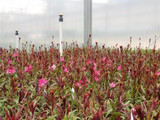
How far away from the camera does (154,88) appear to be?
1439 mm

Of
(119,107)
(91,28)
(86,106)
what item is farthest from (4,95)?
(91,28)

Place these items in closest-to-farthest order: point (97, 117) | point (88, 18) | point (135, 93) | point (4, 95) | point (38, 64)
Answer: point (97, 117) < point (4, 95) < point (135, 93) < point (38, 64) < point (88, 18)

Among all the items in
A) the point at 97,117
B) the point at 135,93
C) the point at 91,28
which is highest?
the point at 91,28

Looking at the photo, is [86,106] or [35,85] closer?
[86,106]

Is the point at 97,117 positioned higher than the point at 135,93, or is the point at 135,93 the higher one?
the point at 97,117

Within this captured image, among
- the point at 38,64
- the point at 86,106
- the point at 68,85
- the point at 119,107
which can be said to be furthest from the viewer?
the point at 38,64

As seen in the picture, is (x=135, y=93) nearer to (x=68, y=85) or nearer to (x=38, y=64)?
(x=68, y=85)

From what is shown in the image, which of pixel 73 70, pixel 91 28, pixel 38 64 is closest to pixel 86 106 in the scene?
pixel 73 70

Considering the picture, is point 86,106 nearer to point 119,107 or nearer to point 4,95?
point 119,107

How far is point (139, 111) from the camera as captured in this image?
0.88 m

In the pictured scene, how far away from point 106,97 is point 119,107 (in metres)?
0.25

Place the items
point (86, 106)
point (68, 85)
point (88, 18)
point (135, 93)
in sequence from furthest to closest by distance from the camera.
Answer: point (88, 18) < point (68, 85) < point (135, 93) < point (86, 106)

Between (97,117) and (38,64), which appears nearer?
(97,117)

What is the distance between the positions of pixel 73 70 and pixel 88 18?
527 centimetres
